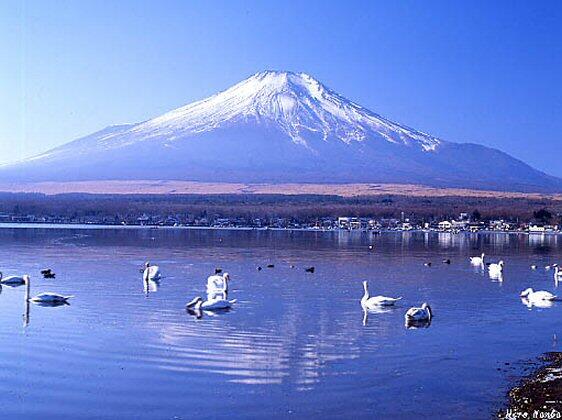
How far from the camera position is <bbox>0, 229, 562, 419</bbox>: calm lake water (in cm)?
1072

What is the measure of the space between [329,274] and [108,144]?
15400cm

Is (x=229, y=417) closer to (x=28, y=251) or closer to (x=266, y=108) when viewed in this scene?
(x=28, y=251)

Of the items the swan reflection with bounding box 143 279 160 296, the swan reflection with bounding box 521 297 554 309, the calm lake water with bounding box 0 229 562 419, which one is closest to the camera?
the calm lake water with bounding box 0 229 562 419

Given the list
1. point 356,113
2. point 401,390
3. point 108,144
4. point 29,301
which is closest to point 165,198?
point 108,144

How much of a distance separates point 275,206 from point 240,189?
25125 millimetres

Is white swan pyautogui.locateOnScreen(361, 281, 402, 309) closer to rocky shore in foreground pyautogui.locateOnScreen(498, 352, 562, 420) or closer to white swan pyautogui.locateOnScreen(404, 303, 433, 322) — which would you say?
white swan pyautogui.locateOnScreen(404, 303, 433, 322)

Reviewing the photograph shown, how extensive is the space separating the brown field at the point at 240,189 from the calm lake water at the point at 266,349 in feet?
314

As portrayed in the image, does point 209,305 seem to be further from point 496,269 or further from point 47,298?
point 496,269

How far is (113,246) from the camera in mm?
43625

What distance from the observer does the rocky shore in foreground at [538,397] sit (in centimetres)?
988

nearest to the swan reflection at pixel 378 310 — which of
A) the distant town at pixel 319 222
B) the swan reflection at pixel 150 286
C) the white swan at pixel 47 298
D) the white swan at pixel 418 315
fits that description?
the white swan at pixel 418 315

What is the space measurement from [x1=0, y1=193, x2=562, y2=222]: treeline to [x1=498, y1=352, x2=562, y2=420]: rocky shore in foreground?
264ft

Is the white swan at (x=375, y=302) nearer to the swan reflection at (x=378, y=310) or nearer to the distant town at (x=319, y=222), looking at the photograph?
the swan reflection at (x=378, y=310)

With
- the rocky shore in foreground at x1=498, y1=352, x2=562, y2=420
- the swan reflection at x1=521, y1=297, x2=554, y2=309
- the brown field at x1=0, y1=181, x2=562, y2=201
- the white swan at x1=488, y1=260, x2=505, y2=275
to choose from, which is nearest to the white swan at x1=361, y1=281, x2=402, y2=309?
the swan reflection at x1=521, y1=297, x2=554, y2=309
